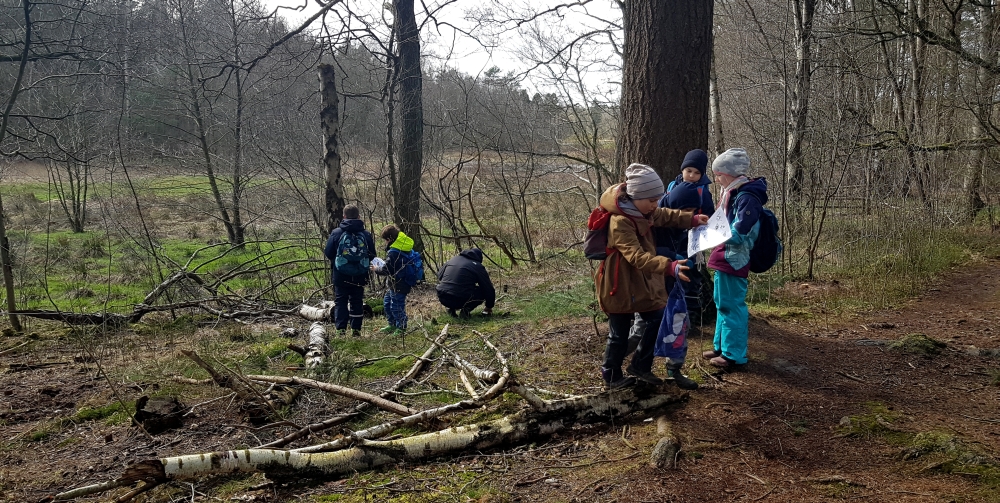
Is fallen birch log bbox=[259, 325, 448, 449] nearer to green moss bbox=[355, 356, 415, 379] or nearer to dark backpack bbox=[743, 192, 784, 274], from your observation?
green moss bbox=[355, 356, 415, 379]

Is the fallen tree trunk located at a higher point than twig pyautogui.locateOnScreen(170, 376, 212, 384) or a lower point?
higher

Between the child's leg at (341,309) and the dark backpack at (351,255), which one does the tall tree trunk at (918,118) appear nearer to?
the dark backpack at (351,255)

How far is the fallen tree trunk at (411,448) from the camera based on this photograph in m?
3.15

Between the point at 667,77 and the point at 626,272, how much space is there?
7.59 feet

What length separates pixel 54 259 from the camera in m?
13.2

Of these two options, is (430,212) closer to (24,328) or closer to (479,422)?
(24,328)

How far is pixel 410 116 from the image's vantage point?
39.7 feet

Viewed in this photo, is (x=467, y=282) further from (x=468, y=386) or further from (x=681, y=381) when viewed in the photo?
(x=681, y=381)

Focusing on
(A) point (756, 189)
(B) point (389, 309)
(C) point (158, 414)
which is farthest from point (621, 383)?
(B) point (389, 309)

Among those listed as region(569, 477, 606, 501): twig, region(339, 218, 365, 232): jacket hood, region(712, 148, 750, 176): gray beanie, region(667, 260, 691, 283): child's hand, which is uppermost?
region(712, 148, 750, 176): gray beanie

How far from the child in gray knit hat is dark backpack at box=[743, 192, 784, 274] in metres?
0.66

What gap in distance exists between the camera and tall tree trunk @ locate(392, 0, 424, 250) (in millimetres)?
11766

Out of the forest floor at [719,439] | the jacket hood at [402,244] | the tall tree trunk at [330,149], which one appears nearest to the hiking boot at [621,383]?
the forest floor at [719,439]

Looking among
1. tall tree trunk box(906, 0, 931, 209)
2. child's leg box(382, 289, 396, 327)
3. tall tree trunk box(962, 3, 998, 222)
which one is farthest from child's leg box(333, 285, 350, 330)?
tall tree trunk box(962, 3, 998, 222)
